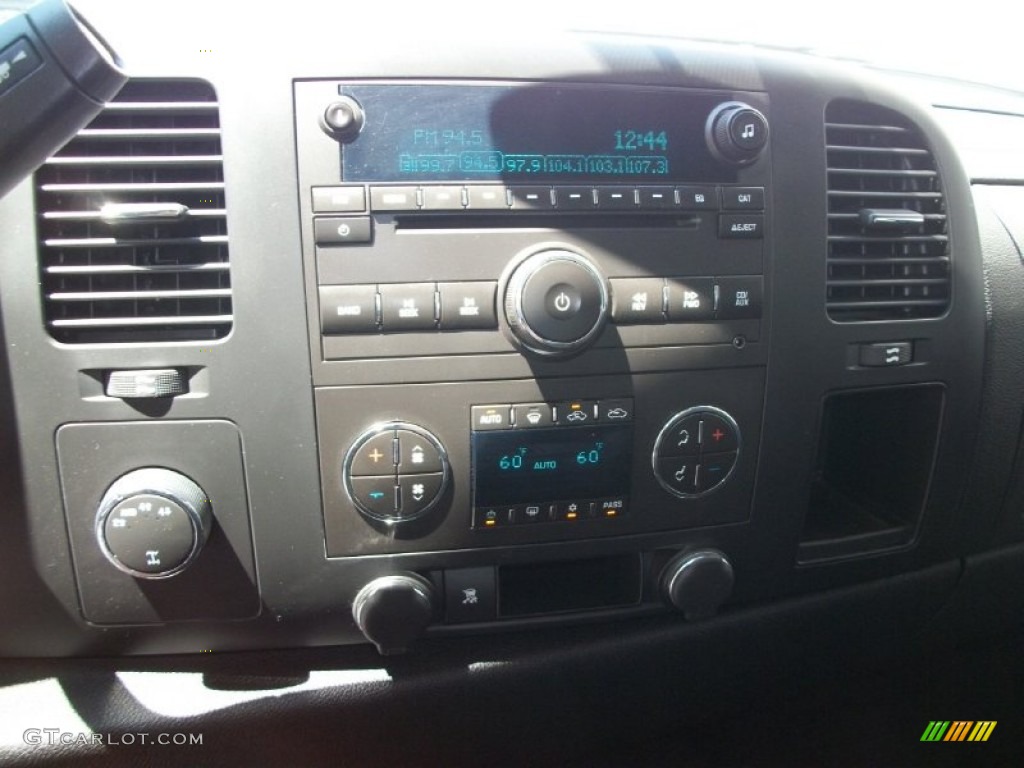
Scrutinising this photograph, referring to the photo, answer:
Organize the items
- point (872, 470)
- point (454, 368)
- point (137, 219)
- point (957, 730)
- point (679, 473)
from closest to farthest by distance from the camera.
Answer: point (137, 219)
point (454, 368)
point (679, 473)
point (872, 470)
point (957, 730)

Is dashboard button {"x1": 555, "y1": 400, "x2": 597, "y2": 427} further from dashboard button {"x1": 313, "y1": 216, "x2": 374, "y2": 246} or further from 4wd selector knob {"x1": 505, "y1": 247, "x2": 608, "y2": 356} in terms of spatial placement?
dashboard button {"x1": 313, "y1": 216, "x2": 374, "y2": 246}

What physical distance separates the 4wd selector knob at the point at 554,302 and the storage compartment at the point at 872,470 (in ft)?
1.54

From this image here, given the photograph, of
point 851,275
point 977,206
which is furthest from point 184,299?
point 977,206

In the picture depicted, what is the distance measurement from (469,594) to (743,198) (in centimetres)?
66

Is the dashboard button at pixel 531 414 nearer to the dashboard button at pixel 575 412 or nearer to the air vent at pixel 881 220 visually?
the dashboard button at pixel 575 412

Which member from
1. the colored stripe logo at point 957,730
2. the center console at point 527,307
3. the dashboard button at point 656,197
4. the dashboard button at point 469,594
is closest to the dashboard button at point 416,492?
the center console at point 527,307

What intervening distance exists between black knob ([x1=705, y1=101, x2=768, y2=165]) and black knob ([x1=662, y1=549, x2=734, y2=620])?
56 centimetres

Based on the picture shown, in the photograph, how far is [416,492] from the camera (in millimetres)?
1048

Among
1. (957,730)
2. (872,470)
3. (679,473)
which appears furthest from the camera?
(957,730)

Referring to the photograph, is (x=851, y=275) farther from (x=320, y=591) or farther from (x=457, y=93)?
(x=320, y=591)

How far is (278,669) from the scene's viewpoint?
1139 millimetres

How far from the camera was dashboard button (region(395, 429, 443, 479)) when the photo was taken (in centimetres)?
103

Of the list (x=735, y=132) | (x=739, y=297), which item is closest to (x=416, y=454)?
(x=739, y=297)

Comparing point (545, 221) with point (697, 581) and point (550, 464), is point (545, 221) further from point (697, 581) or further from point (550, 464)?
point (697, 581)
